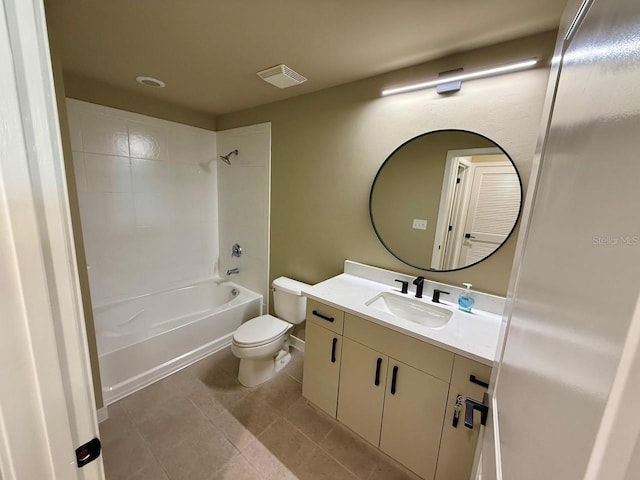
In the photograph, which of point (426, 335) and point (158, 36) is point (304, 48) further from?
point (426, 335)

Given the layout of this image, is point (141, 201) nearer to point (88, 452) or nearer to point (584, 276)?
point (88, 452)

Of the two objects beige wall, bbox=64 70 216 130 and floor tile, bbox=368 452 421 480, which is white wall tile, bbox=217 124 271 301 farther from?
floor tile, bbox=368 452 421 480

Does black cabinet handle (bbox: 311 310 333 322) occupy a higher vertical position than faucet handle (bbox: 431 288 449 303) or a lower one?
lower

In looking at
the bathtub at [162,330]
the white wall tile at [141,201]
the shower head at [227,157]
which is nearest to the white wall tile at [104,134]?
the white wall tile at [141,201]

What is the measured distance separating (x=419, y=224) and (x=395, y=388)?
999mm

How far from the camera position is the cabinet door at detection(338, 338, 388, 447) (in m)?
1.42

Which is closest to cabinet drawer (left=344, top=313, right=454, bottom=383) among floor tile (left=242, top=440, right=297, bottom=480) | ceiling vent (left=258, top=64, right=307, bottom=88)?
floor tile (left=242, top=440, right=297, bottom=480)

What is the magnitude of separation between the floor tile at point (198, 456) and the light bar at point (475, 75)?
95.9 inches

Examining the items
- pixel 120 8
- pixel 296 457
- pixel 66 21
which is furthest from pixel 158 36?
pixel 296 457

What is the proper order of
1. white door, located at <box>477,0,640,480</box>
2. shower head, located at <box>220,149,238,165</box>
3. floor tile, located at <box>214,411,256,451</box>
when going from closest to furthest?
white door, located at <box>477,0,640,480</box> → floor tile, located at <box>214,411,256,451</box> → shower head, located at <box>220,149,238,165</box>

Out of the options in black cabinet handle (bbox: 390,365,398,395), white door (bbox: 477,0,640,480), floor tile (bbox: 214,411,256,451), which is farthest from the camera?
floor tile (bbox: 214,411,256,451)

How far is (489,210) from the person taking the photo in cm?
146

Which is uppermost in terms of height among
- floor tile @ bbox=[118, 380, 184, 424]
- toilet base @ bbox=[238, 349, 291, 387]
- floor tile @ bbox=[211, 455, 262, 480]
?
toilet base @ bbox=[238, 349, 291, 387]

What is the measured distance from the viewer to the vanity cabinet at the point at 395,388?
46.5 inches
